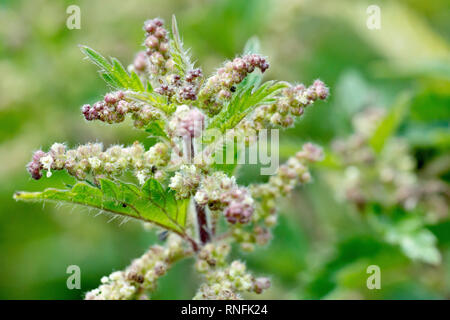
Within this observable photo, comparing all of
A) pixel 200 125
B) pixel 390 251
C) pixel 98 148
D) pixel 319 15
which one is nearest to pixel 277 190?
pixel 200 125

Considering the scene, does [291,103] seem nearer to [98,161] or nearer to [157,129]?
[157,129]

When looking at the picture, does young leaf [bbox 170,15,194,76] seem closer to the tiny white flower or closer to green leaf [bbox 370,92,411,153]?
the tiny white flower

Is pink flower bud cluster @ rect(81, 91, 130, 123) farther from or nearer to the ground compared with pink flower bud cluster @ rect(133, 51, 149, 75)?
nearer to the ground

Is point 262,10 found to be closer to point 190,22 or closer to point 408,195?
point 190,22
